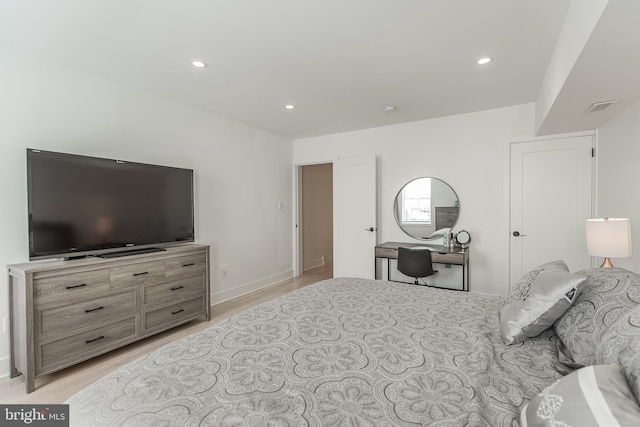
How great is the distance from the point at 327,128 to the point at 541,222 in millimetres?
3120

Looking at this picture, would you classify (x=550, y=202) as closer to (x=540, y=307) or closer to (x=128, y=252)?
(x=540, y=307)

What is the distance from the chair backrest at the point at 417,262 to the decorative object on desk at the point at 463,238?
61cm

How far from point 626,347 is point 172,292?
10.6 ft

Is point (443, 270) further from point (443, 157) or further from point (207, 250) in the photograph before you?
point (207, 250)

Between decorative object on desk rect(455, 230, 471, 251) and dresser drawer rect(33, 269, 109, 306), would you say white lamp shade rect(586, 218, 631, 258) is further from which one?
dresser drawer rect(33, 269, 109, 306)

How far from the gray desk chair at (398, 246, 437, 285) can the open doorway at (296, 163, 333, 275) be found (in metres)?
2.26

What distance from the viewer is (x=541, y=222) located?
11.9 feet

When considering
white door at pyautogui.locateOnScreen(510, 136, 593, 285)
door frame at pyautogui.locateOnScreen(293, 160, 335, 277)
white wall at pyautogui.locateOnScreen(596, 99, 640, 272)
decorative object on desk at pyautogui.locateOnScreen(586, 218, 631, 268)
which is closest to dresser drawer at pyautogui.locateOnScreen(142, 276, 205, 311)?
door frame at pyautogui.locateOnScreen(293, 160, 335, 277)

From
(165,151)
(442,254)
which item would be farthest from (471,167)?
(165,151)

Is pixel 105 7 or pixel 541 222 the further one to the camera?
pixel 541 222

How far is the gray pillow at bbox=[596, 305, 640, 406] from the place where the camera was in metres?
0.78

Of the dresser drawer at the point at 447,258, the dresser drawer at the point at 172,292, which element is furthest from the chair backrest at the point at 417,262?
the dresser drawer at the point at 172,292

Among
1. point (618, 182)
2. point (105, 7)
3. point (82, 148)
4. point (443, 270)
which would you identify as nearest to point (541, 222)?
point (618, 182)

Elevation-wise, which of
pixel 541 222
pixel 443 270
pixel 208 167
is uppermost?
pixel 208 167
